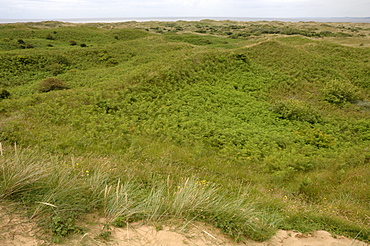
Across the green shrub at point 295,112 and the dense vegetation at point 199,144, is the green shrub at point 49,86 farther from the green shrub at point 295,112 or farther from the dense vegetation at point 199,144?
the green shrub at point 295,112

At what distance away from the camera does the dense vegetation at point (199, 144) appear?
12.4 ft

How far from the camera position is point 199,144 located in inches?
397

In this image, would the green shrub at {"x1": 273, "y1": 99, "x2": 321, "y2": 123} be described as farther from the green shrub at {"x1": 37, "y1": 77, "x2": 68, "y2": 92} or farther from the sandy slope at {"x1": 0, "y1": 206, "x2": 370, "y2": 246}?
the green shrub at {"x1": 37, "y1": 77, "x2": 68, "y2": 92}

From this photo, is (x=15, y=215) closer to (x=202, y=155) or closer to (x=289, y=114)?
(x=202, y=155)

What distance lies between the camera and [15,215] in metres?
3.09

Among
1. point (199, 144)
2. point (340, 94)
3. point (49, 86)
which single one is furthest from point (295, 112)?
point (49, 86)

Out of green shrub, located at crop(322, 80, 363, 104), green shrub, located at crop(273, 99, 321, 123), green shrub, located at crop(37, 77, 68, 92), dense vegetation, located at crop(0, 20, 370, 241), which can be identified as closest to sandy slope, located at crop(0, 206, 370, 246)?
dense vegetation, located at crop(0, 20, 370, 241)

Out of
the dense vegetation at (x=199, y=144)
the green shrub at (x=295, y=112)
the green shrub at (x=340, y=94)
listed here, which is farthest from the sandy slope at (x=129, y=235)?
the green shrub at (x=340, y=94)

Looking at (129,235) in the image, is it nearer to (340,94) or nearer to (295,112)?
(295,112)

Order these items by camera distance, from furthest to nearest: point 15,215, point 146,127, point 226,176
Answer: point 146,127 < point 226,176 < point 15,215

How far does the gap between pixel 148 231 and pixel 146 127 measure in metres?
8.12

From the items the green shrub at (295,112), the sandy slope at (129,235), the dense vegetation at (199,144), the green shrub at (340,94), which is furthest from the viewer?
the green shrub at (340,94)

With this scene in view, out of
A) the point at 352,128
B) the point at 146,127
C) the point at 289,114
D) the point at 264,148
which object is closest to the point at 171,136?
the point at 146,127

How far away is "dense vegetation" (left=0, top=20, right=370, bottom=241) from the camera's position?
149 inches
